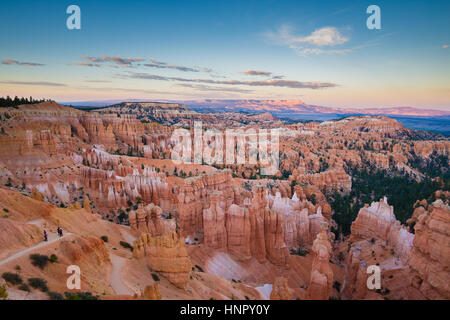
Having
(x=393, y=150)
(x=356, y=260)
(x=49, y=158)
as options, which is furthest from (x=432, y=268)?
(x=393, y=150)

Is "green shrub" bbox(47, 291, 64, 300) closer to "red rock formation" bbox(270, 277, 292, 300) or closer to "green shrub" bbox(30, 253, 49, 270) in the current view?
"green shrub" bbox(30, 253, 49, 270)

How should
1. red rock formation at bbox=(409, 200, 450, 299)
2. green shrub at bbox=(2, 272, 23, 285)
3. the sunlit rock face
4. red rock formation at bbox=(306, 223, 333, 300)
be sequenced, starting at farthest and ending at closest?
the sunlit rock face < red rock formation at bbox=(306, 223, 333, 300) < red rock formation at bbox=(409, 200, 450, 299) < green shrub at bbox=(2, 272, 23, 285)

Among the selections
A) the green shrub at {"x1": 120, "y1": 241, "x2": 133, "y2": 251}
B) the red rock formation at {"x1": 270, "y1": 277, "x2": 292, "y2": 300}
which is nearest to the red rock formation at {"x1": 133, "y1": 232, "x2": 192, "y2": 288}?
the green shrub at {"x1": 120, "y1": 241, "x2": 133, "y2": 251}

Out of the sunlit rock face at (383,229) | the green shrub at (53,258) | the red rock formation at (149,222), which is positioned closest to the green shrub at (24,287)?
the green shrub at (53,258)

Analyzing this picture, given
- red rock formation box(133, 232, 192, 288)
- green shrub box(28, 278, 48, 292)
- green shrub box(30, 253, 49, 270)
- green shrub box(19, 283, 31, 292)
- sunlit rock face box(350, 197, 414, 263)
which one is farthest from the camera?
sunlit rock face box(350, 197, 414, 263)

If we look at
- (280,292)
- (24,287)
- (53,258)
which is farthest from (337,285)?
(24,287)

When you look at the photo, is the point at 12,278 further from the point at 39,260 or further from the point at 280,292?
the point at 280,292
